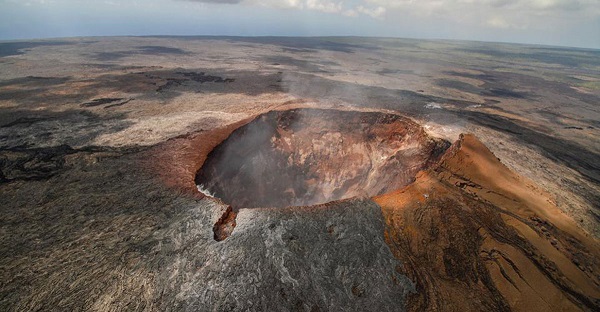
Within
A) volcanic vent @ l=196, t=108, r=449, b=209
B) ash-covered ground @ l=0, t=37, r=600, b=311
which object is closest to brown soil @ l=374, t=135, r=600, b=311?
ash-covered ground @ l=0, t=37, r=600, b=311

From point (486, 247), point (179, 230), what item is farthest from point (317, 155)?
point (179, 230)

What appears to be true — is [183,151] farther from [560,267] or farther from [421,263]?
[560,267]

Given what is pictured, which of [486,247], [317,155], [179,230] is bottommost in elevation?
[317,155]

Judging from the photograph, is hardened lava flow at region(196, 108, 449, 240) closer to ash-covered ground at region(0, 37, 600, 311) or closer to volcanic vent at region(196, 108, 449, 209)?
volcanic vent at region(196, 108, 449, 209)

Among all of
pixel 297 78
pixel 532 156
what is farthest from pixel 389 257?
pixel 297 78

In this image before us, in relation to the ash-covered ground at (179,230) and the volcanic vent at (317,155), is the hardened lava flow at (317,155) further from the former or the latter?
the ash-covered ground at (179,230)

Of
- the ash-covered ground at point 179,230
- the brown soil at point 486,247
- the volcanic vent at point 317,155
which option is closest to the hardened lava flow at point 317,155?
the volcanic vent at point 317,155

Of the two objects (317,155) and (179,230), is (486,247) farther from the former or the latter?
(317,155)
